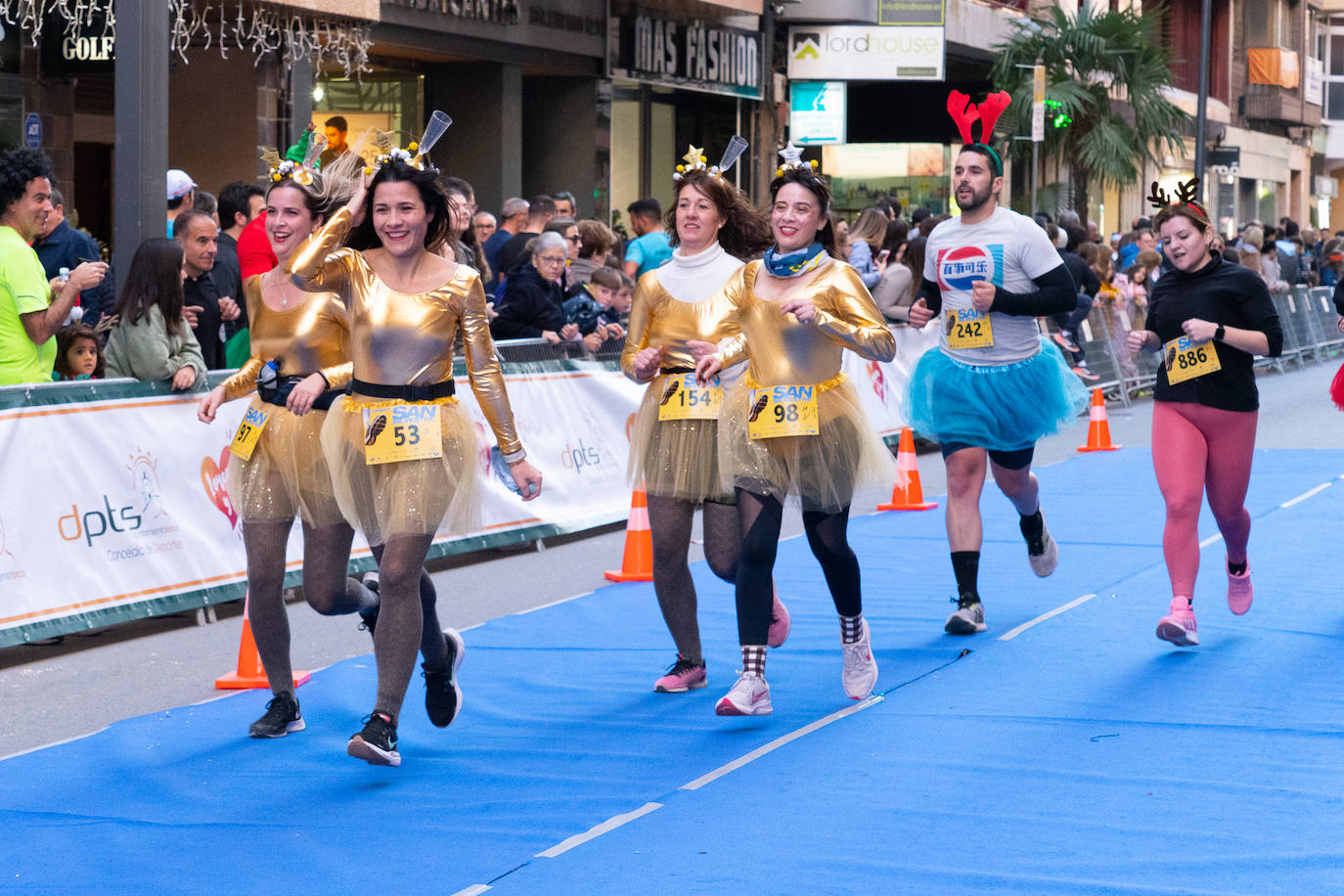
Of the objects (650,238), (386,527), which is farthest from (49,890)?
(650,238)

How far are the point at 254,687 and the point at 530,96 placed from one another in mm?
15619

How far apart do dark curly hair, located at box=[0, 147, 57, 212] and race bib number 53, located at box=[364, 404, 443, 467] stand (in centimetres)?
329

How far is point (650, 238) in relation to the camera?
42.5 feet

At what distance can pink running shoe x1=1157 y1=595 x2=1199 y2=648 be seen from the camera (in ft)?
24.2

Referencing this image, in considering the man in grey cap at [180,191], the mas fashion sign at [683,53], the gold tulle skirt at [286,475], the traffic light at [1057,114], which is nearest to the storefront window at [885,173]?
the traffic light at [1057,114]

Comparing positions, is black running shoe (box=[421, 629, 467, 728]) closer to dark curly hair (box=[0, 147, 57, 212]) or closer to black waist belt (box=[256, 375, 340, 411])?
black waist belt (box=[256, 375, 340, 411])

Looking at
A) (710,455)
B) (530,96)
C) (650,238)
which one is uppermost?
(530,96)

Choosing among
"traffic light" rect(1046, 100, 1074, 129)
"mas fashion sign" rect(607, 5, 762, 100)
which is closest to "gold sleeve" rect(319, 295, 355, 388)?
"mas fashion sign" rect(607, 5, 762, 100)

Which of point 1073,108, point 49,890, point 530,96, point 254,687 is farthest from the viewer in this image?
point 1073,108

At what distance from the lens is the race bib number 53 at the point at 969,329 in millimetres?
7938

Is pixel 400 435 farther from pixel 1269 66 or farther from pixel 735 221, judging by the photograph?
pixel 1269 66

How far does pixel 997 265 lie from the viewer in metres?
7.87

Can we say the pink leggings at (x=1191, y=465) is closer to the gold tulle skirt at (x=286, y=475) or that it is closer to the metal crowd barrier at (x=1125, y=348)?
the gold tulle skirt at (x=286, y=475)

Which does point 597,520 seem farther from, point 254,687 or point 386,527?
point 386,527
